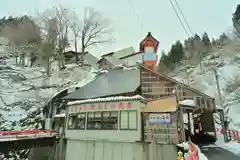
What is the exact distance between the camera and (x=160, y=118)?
37.1 feet

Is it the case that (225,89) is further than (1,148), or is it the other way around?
(225,89)

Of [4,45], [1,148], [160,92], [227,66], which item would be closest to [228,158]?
[160,92]

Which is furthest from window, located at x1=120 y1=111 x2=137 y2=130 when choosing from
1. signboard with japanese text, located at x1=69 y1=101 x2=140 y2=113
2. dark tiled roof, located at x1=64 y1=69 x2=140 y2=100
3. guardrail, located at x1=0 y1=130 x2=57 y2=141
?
guardrail, located at x1=0 y1=130 x2=57 y2=141

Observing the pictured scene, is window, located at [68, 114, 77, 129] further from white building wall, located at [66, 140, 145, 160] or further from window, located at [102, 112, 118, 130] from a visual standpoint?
window, located at [102, 112, 118, 130]

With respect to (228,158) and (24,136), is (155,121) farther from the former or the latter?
(24,136)

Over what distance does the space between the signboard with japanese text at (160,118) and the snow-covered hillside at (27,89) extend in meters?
11.6

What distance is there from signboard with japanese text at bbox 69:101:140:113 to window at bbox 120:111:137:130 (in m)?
0.35

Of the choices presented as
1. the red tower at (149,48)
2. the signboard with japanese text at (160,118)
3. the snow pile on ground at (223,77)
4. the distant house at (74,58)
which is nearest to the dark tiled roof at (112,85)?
the signboard with japanese text at (160,118)

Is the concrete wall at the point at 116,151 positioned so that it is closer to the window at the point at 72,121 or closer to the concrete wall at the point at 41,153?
the window at the point at 72,121

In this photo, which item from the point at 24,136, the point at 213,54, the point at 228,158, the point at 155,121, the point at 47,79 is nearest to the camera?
the point at 228,158

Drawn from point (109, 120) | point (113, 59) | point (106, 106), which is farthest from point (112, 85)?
point (113, 59)

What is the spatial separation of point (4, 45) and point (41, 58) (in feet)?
47.5

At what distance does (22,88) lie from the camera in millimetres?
27938

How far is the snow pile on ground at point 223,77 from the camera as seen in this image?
24.1 m
